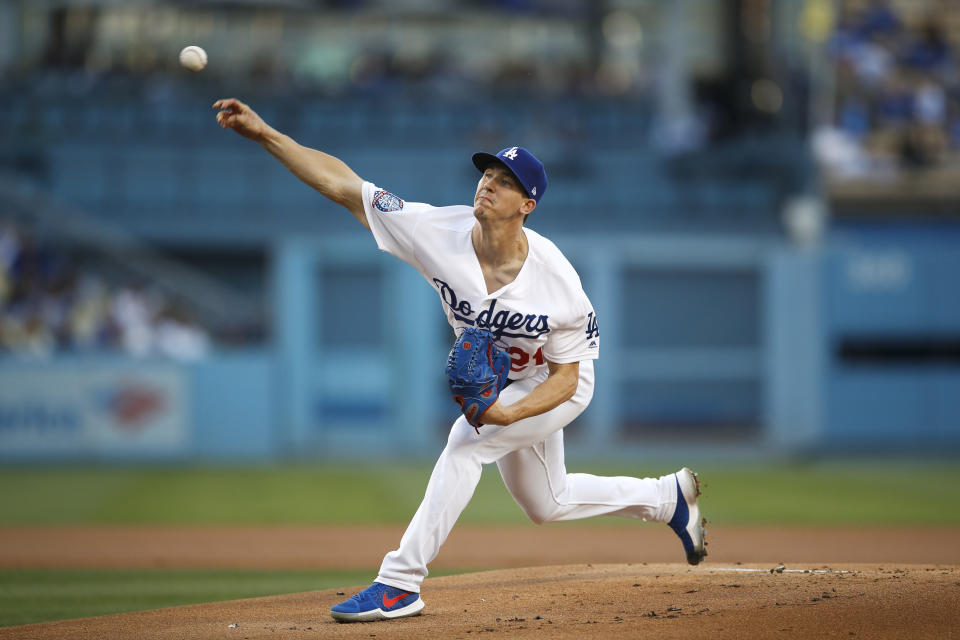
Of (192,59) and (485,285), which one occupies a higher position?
(192,59)

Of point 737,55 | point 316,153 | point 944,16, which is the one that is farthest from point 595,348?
point 737,55

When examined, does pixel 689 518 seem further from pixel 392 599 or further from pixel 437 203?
pixel 437 203

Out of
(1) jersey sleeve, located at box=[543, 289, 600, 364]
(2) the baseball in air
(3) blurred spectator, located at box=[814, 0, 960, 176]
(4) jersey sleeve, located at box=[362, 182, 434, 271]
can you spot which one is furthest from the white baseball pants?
(3) blurred spectator, located at box=[814, 0, 960, 176]

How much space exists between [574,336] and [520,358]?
0.26m

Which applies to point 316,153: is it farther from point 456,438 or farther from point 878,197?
point 878,197

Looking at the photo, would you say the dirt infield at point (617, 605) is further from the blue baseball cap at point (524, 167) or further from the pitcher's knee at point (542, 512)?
the blue baseball cap at point (524, 167)

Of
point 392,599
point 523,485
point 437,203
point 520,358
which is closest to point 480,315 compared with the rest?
point 520,358

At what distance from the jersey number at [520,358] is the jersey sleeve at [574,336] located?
0.27 feet

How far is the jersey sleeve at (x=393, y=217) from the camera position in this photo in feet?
15.8

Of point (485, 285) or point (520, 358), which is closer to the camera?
point (485, 285)

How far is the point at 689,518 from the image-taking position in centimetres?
554

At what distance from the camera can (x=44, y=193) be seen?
17.1 metres

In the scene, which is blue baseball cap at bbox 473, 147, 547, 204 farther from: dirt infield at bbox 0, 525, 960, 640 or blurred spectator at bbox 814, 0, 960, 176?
blurred spectator at bbox 814, 0, 960, 176

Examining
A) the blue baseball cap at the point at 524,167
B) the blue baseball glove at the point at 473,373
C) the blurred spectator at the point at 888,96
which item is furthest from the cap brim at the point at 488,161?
the blurred spectator at the point at 888,96
